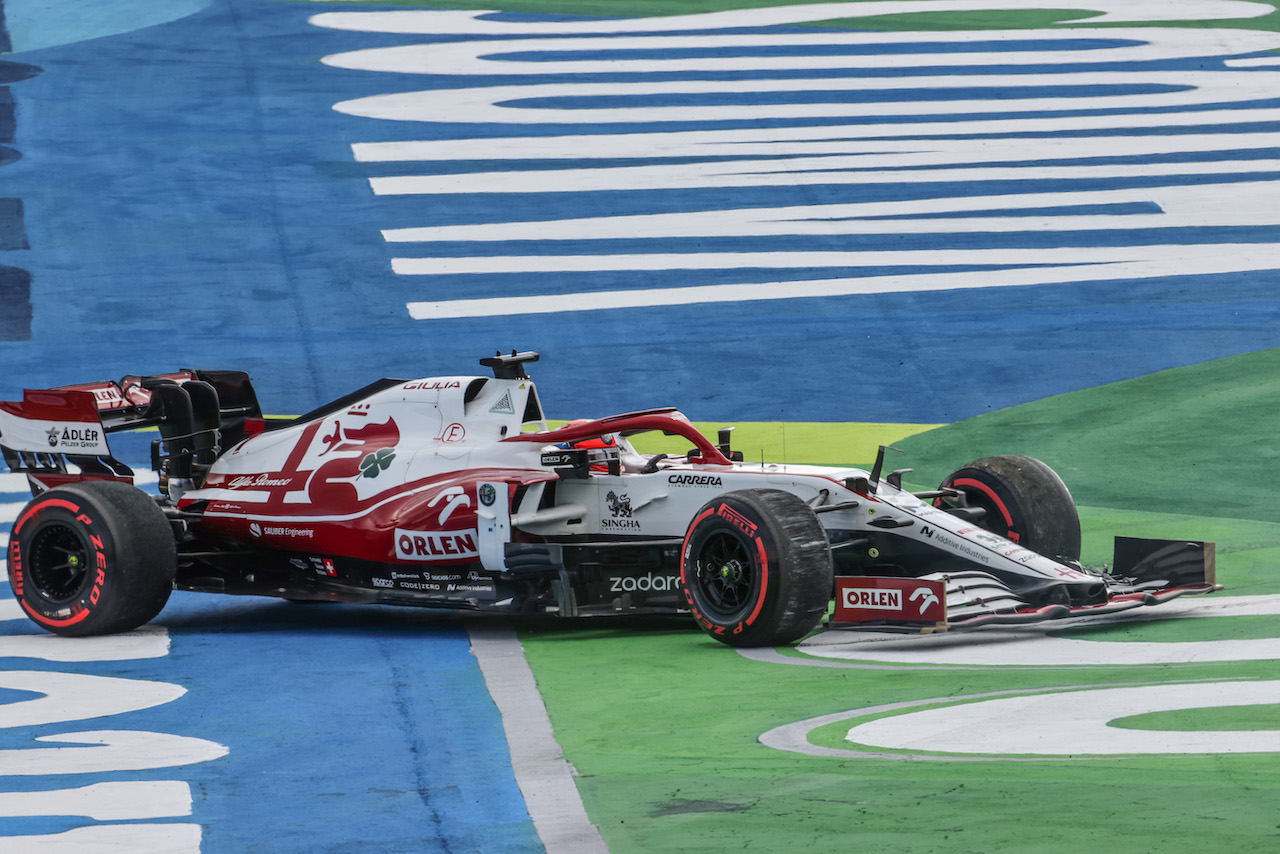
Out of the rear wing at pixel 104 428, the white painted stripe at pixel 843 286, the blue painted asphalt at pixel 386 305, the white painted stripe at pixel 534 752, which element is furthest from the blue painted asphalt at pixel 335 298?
the rear wing at pixel 104 428

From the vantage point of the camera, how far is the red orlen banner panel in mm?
10320

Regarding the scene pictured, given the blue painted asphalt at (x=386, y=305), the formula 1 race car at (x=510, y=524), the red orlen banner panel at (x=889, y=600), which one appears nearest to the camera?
the red orlen banner panel at (x=889, y=600)

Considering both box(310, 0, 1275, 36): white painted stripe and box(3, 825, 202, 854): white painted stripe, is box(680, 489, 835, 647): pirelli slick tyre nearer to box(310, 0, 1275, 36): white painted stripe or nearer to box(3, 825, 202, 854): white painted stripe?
box(3, 825, 202, 854): white painted stripe

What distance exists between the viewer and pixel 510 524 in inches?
465

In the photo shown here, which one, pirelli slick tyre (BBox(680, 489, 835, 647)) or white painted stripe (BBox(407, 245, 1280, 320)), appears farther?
white painted stripe (BBox(407, 245, 1280, 320))

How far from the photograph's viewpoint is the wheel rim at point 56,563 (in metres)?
12.5

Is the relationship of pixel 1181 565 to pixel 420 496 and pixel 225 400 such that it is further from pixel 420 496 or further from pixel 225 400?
pixel 225 400

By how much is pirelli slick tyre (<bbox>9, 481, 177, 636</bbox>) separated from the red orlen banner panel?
4.75 metres

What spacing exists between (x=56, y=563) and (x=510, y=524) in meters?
3.35

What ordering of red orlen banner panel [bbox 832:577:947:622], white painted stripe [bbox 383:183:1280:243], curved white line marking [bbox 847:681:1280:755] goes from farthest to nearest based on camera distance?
white painted stripe [bbox 383:183:1280:243]
red orlen banner panel [bbox 832:577:947:622]
curved white line marking [bbox 847:681:1280:755]

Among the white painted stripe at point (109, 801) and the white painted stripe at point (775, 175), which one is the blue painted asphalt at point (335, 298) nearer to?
the white painted stripe at point (775, 175)

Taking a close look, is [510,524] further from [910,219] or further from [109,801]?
[910,219]

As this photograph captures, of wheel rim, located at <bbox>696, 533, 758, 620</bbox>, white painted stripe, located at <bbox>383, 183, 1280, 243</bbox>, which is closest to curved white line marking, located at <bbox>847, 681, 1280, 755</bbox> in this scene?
wheel rim, located at <bbox>696, 533, 758, 620</bbox>

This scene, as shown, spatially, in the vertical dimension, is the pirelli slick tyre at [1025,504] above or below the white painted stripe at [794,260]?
below
